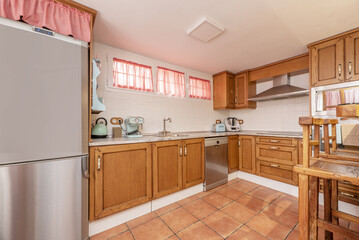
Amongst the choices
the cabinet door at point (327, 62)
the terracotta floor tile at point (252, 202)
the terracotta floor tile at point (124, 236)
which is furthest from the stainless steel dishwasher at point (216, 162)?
the cabinet door at point (327, 62)

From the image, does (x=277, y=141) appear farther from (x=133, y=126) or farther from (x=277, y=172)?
(x=133, y=126)

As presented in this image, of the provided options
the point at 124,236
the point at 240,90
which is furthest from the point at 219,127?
the point at 124,236

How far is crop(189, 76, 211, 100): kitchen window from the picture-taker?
3256mm

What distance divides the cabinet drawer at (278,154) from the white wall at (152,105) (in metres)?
1.26

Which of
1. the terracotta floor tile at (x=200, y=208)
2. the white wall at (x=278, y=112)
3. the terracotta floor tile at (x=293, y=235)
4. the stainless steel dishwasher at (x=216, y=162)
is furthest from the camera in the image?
the white wall at (x=278, y=112)

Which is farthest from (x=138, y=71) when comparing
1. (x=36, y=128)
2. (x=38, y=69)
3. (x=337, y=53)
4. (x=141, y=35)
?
(x=337, y=53)

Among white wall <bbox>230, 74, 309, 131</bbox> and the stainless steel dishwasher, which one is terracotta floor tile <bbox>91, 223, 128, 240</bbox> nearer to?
the stainless steel dishwasher

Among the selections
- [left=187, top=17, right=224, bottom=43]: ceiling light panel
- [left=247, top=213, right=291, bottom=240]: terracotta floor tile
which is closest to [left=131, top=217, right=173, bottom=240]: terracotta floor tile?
[left=247, top=213, right=291, bottom=240]: terracotta floor tile

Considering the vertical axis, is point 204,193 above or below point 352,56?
below

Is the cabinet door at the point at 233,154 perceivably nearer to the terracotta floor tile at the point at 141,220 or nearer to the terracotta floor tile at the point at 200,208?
the terracotta floor tile at the point at 200,208

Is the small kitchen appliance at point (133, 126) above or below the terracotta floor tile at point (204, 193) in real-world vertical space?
above

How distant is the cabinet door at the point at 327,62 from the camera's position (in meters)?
1.94

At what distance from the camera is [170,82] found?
2912 millimetres

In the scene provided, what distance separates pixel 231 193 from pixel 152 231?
1395 mm
